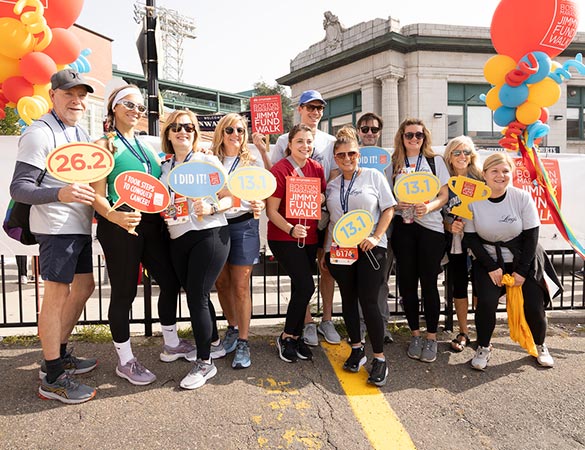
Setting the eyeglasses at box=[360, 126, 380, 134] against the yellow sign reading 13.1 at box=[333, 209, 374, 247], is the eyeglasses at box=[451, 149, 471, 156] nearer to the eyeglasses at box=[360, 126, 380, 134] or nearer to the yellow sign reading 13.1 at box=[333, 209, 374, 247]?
the eyeglasses at box=[360, 126, 380, 134]

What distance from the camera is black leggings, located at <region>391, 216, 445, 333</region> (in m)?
3.57

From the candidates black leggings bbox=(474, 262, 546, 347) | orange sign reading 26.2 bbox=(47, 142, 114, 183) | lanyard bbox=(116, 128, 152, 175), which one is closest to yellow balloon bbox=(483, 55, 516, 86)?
black leggings bbox=(474, 262, 546, 347)

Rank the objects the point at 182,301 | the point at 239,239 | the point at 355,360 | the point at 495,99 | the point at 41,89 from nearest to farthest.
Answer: the point at 355,360, the point at 239,239, the point at 41,89, the point at 495,99, the point at 182,301

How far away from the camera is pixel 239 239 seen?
3461mm

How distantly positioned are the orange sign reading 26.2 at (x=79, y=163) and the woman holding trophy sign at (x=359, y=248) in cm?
165

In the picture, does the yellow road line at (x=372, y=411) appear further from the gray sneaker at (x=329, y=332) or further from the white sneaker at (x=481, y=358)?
the white sneaker at (x=481, y=358)

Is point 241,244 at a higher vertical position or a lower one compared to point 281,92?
lower

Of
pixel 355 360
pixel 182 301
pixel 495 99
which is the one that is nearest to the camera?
pixel 355 360

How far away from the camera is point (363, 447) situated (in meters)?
2.41

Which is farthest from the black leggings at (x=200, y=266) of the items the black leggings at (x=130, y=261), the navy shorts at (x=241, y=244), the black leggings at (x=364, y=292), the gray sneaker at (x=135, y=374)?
the black leggings at (x=364, y=292)

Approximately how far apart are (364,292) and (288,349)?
0.82 m

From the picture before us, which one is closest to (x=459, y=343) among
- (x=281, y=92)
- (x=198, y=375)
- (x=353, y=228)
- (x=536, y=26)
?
(x=353, y=228)

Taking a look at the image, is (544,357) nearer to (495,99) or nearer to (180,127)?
(495,99)

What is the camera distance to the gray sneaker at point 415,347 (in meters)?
3.59
